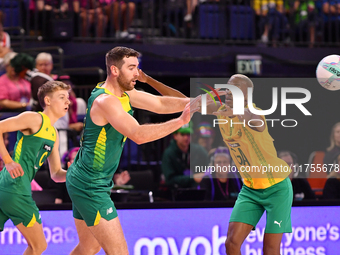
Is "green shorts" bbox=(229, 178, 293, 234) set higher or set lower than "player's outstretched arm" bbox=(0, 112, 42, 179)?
lower

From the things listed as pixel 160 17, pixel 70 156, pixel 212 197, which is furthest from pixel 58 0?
pixel 212 197

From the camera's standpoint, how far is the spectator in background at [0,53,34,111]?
7734 millimetres

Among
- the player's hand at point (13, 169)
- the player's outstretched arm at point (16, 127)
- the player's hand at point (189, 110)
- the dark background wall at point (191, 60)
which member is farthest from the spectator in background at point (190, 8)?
the player's hand at point (189, 110)

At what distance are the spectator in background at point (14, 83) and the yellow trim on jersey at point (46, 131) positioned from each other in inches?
120

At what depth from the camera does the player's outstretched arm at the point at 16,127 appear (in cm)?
463

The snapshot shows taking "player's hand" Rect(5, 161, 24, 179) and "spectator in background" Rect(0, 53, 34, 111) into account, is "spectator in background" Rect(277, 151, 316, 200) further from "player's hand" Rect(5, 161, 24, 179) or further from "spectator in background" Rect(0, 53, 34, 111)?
"spectator in background" Rect(0, 53, 34, 111)

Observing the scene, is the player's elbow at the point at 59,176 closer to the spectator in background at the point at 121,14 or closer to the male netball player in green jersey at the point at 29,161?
the male netball player in green jersey at the point at 29,161

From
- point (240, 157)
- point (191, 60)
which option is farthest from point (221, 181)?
point (191, 60)

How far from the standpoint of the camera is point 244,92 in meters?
4.79

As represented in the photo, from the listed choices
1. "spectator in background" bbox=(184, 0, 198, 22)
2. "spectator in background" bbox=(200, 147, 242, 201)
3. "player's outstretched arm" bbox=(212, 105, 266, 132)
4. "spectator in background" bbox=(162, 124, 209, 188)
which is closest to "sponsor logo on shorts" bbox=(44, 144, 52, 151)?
"player's outstretched arm" bbox=(212, 105, 266, 132)

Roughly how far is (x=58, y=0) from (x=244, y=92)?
23.5 ft

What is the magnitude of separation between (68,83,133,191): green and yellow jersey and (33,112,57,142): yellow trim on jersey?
962 millimetres

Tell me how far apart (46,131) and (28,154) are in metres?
0.28

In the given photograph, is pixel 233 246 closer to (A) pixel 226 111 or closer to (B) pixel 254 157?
(B) pixel 254 157
